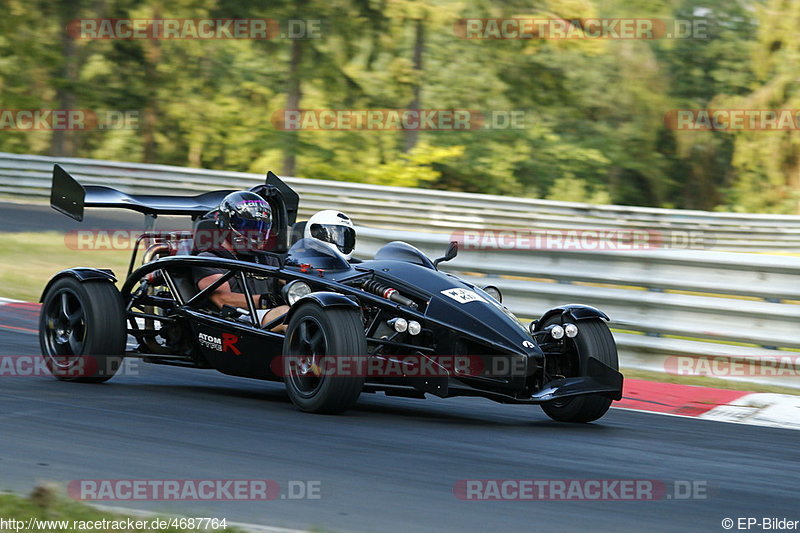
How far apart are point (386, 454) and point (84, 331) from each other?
2818 mm

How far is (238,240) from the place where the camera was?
7.34 metres

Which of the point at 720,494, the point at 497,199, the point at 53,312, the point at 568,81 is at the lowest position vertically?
the point at 720,494

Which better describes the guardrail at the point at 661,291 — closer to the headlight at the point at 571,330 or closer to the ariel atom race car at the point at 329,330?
the ariel atom race car at the point at 329,330

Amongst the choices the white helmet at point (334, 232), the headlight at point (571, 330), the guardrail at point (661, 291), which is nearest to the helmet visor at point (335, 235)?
the white helmet at point (334, 232)

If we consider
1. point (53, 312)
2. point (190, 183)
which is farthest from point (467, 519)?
point (190, 183)

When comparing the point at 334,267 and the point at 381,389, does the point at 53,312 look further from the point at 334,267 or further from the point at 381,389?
the point at 381,389

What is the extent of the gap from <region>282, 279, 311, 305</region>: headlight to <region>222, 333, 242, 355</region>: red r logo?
17.0 inches

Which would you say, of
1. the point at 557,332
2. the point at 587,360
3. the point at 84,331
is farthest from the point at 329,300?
the point at 84,331

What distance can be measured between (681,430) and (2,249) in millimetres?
10269

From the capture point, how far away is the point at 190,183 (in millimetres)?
19281

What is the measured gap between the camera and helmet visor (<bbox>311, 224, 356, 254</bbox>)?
7102 millimetres

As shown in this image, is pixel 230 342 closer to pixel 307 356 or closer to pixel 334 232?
pixel 307 356

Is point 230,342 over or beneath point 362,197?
beneath

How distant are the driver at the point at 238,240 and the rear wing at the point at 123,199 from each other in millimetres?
276
